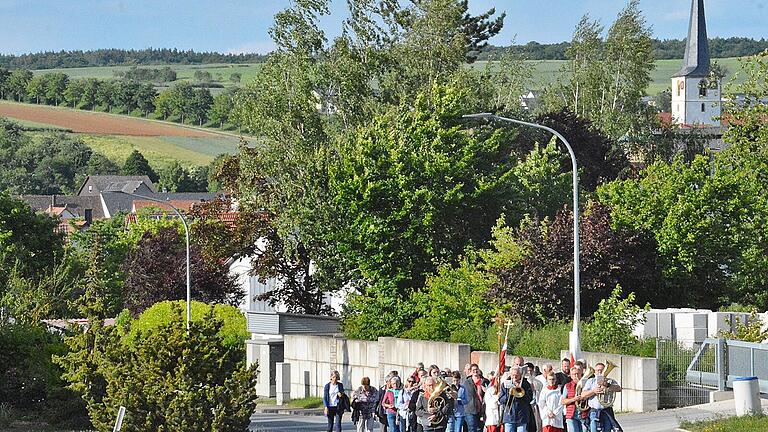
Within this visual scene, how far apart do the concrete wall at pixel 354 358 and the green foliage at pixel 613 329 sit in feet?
12.8

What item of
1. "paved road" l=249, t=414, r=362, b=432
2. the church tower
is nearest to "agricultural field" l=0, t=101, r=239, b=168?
the church tower

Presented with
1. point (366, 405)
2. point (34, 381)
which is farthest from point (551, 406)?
point (34, 381)

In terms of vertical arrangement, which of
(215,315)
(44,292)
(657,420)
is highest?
(44,292)

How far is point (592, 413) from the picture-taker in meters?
21.1

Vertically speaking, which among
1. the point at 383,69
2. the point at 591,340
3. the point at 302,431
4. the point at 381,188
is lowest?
the point at 302,431

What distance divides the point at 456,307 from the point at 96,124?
16064 centimetres

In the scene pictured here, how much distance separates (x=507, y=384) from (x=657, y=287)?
Result: 20.1 m

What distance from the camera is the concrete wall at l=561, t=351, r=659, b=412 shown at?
29.6 m

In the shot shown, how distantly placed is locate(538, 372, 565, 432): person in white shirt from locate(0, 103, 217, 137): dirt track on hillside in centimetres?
17190

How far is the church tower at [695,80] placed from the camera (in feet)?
476

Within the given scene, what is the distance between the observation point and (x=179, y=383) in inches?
904

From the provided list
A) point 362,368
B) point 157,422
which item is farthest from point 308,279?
point 157,422

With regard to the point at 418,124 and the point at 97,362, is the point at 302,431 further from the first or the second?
the point at 418,124

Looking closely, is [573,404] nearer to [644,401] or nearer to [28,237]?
[644,401]
